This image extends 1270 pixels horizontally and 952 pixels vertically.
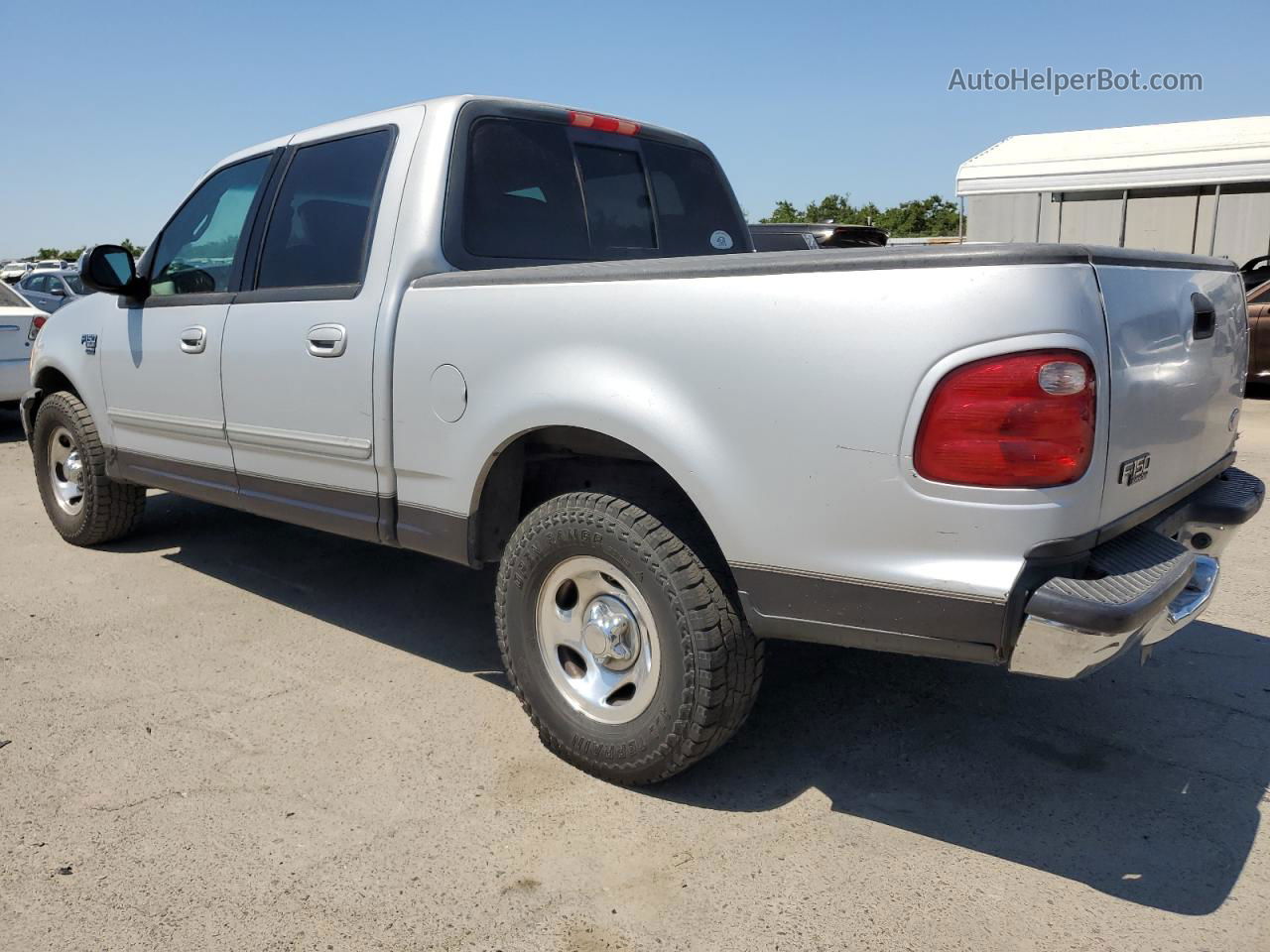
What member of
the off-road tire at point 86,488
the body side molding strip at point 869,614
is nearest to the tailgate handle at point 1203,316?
the body side molding strip at point 869,614

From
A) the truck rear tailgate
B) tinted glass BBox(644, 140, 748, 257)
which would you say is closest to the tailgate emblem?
the truck rear tailgate

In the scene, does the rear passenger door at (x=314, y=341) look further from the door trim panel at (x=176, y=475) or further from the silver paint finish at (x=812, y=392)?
the silver paint finish at (x=812, y=392)

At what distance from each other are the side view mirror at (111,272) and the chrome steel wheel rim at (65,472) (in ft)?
3.71

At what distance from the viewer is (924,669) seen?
378cm

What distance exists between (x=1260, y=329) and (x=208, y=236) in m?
10.5

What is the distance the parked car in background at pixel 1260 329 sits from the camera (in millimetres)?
10672

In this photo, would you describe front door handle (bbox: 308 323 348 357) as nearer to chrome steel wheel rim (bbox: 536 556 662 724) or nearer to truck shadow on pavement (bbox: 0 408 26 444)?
chrome steel wheel rim (bbox: 536 556 662 724)

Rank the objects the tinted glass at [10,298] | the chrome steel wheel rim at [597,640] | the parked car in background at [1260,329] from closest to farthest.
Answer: the chrome steel wheel rim at [597,640] → the tinted glass at [10,298] → the parked car in background at [1260,329]

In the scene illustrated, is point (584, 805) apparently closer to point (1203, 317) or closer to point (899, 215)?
point (1203, 317)

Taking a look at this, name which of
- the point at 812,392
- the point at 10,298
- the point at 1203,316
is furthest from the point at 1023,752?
the point at 10,298

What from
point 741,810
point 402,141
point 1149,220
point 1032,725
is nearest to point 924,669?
point 1032,725

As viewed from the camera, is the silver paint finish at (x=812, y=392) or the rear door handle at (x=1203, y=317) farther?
the rear door handle at (x=1203, y=317)

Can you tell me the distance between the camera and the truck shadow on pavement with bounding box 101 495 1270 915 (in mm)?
2633

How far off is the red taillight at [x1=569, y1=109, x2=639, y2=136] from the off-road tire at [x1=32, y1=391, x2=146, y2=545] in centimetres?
293
